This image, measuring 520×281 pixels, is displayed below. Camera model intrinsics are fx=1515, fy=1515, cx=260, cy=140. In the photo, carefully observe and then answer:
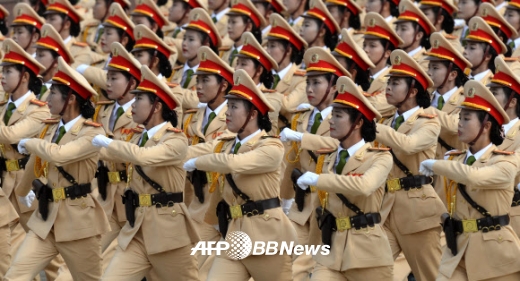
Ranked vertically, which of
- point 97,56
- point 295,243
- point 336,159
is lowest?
point 97,56

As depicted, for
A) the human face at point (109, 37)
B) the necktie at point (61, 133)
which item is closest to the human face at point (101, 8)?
the human face at point (109, 37)

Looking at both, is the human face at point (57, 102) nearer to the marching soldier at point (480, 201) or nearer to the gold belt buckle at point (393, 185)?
the gold belt buckle at point (393, 185)

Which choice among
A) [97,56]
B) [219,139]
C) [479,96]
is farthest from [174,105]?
[97,56]

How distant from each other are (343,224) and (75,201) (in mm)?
2503

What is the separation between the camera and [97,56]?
17.7m

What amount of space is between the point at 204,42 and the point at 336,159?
4.87 meters

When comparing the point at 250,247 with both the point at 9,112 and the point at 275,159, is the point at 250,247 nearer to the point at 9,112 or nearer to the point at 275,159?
the point at 275,159

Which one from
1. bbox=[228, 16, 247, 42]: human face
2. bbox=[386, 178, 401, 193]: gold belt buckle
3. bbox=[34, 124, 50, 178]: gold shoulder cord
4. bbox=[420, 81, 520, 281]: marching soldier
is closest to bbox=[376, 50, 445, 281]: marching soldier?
bbox=[386, 178, 401, 193]: gold belt buckle

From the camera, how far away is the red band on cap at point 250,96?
A: 1194cm

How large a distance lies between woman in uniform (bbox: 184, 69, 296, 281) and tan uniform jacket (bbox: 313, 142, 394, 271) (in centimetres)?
52

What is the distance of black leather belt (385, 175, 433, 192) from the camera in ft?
41.5

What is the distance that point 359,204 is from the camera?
11.3m

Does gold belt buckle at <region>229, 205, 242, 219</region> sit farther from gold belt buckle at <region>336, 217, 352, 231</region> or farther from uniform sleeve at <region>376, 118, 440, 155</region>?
uniform sleeve at <region>376, 118, 440, 155</region>

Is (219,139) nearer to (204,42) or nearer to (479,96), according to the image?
(479,96)
